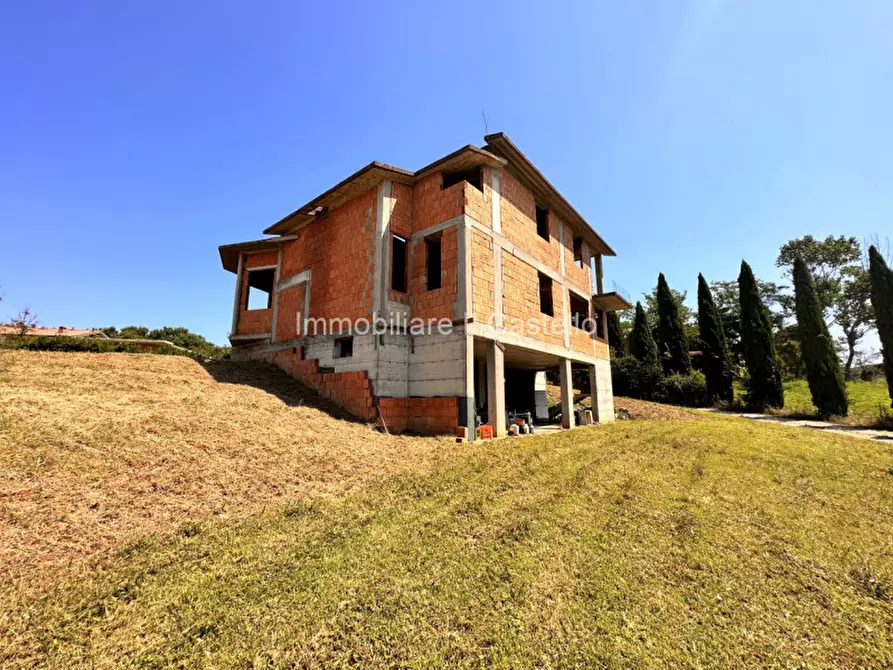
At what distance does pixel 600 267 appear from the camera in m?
19.2

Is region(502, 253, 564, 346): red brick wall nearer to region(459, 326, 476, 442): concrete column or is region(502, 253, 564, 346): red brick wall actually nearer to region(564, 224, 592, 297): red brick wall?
region(459, 326, 476, 442): concrete column

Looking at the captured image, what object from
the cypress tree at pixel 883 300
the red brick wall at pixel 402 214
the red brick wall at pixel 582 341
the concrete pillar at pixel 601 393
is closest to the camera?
the red brick wall at pixel 402 214

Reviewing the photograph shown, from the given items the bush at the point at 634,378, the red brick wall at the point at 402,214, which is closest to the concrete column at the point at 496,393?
the red brick wall at the point at 402,214

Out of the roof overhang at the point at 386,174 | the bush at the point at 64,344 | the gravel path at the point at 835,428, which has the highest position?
the roof overhang at the point at 386,174

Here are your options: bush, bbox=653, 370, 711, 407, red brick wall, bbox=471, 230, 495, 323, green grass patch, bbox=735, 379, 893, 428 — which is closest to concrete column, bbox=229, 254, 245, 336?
red brick wall, bbox=471, 230, 495, 323

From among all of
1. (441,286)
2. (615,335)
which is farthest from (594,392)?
(615,335)

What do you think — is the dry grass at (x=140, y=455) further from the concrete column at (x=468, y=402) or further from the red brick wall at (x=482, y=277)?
the red brick wall at (x=482, y=277)

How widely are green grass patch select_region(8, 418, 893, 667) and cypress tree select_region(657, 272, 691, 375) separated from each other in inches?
1017

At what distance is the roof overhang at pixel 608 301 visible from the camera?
17.2m

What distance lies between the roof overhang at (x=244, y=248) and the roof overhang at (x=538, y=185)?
869 centimetres

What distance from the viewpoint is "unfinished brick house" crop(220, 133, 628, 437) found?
1027 cm

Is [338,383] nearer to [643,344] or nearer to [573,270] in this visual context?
[573,270]

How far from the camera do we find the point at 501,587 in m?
3.09

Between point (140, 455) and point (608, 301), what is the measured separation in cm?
1779
